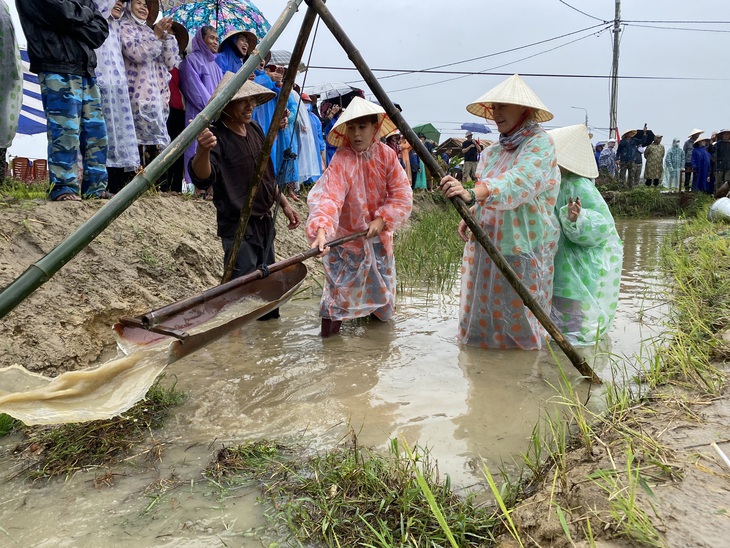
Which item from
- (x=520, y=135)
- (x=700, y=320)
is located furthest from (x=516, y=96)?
(x=700, y=320)

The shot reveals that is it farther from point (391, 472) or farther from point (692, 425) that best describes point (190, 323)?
point (692, 425)

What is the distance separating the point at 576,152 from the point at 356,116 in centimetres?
140

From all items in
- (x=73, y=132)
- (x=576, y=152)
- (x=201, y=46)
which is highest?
(x=201, y=46)

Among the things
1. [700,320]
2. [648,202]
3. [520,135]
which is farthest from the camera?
[648,202]

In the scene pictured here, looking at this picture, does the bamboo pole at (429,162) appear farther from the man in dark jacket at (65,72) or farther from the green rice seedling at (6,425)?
the green rice seedling at (6,425)

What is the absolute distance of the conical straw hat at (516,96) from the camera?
3141 mm

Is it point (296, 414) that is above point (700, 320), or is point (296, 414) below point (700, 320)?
below

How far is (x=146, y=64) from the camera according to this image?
4.82m

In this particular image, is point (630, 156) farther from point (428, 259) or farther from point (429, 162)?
point (429, 162)

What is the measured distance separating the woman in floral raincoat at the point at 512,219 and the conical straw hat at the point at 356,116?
56 cm

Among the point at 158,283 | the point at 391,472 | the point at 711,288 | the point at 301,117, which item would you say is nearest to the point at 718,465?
the point at 391,472

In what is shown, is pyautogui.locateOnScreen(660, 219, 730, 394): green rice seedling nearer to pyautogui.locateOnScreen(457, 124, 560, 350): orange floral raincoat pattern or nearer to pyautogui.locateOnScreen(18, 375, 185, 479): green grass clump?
pyautogui.locateOnScreen(457, 124, 560, 350): orange floral raincoat pattern

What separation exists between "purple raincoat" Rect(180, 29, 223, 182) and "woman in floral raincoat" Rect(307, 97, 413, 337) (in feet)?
6.81

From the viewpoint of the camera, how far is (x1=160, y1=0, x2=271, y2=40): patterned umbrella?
634 centimetres
